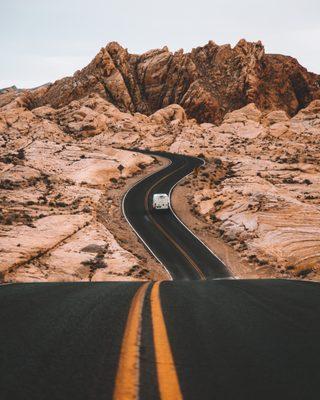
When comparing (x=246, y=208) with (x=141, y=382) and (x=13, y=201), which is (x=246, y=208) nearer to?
(x=13, y=201)

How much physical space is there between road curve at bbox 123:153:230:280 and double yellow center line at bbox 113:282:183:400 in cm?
2032

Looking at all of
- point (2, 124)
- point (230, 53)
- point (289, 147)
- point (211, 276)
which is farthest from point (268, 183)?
point (230, 53)

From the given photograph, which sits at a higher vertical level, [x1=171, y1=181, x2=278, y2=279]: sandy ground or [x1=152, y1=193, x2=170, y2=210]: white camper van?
[x1=152, y1=193, x2=170, y2=210]: white camper van

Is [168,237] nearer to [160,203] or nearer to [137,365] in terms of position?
[160,203]

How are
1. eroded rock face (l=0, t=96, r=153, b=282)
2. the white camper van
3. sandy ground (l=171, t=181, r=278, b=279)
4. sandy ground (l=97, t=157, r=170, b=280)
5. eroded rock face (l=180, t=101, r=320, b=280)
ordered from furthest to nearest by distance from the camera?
the white camper van < eroded rock face (l=180, t=101, r=320, b=280) < sandy ground (l=171, t=181, r=278, b=279) < sandy ground (l=97, t=157, r=170, b=280) < eroded rock face (l=0, t=96, r=153, b=282)

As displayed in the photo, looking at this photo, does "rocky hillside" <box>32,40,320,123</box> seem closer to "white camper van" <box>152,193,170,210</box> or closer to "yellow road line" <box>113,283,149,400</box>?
"white camper van" <box>152,193,170,210</box>

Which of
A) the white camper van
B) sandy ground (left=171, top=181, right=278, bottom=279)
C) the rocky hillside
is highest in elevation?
the rocky hillside

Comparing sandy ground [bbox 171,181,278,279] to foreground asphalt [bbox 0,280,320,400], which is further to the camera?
sandy ground [bbox 171,181,278,279]

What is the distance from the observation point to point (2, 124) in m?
67.8

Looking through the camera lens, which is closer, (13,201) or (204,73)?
(13,201)

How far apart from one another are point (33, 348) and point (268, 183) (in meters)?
38.2

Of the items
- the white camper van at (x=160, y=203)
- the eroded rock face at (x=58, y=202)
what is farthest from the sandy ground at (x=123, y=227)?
the white camper van at (x=160, y=203)

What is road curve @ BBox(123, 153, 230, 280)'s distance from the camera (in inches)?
957

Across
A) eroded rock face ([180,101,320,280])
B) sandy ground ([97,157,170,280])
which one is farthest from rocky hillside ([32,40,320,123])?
sandy ground ([97,157,170,280])
